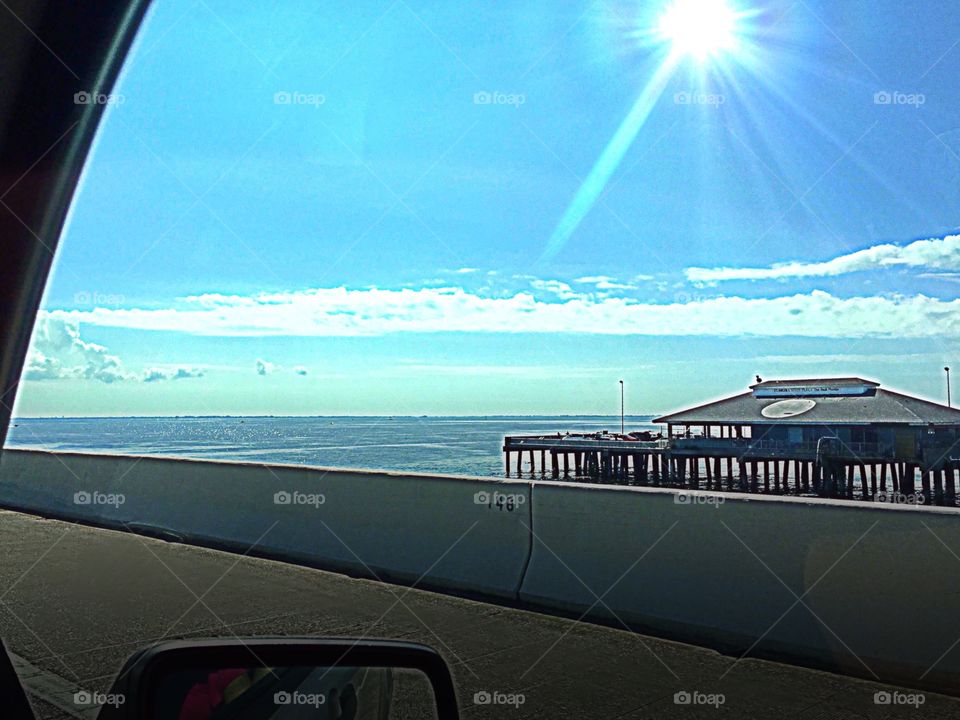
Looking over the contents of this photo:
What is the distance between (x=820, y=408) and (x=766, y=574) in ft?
212

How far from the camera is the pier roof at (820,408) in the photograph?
6366cm

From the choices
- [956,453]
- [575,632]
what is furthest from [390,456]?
[575,632]

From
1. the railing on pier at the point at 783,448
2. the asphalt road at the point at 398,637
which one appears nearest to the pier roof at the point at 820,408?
the railing on pier at the point at 783,448

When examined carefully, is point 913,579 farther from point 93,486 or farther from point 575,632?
point 93,486

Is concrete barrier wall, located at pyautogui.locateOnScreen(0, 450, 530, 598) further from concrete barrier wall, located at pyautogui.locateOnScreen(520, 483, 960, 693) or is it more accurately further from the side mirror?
the side mirror

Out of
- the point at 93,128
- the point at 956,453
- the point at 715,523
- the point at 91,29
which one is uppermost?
the point at 956,453

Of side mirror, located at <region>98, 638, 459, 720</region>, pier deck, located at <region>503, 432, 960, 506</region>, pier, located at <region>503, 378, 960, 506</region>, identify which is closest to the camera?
side mirror, located at <region>98, 638, 459, 720</region>

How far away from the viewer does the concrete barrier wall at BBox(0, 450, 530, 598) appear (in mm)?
9109

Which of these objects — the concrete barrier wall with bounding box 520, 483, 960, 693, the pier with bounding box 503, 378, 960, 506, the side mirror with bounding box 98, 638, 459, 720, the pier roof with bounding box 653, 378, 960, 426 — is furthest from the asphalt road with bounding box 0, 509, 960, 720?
the pier roof with bounding box 653, 378, 960, 426

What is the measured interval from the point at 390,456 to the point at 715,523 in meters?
77.8

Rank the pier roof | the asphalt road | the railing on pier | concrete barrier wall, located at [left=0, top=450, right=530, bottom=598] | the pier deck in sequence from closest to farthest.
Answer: the asphalt road, concrete barrier wall, located at [left=0, top=450, right=530, bottom=598], the pier deck, the railing on pier, the pier roof

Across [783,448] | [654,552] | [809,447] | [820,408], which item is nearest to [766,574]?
[654,552]

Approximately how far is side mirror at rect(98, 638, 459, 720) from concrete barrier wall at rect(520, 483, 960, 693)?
17.2ft

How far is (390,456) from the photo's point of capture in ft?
276
